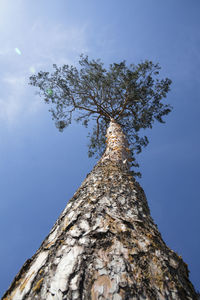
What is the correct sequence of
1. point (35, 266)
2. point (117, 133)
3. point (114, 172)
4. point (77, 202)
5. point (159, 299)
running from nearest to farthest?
point (159, 299), point (35, 266), point (77, 202), point (114, 172), point (117, 133)

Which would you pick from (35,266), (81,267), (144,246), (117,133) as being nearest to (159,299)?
(144,246)

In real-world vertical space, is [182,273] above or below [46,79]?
below

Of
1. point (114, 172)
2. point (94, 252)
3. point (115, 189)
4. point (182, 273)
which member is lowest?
point (182, 273)

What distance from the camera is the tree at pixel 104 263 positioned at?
1072mm

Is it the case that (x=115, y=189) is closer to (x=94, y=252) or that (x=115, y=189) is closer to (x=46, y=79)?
(x=94, y=252)

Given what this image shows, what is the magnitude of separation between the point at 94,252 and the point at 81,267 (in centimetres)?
14

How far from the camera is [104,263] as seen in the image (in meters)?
1.23

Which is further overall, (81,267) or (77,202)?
(77,202)

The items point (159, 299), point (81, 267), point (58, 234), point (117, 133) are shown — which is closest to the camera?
point (159, 299)

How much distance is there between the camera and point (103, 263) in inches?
48.3

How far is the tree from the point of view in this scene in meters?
1.07

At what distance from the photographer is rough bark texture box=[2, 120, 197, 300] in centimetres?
107

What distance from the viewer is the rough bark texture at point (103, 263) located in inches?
42.3

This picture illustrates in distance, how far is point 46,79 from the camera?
30.0 ft
